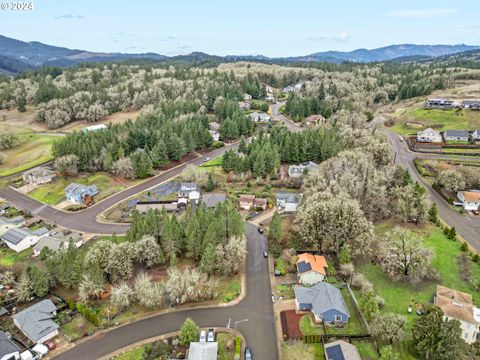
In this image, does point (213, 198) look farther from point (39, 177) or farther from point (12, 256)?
point (39, 177)

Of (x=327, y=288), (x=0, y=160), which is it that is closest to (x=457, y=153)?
(x=327, y=288)

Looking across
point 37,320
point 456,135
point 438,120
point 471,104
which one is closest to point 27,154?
point 37,320

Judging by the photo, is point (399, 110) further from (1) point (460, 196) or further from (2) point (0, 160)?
(2) point (0, 160)

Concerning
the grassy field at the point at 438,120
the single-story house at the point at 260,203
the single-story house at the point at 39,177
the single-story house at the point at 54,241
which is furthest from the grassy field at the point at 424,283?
the single-story house at the point at 39,177

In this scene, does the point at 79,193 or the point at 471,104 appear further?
the point at 471,104

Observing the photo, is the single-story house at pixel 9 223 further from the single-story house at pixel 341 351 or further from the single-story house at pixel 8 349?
the single-story house at pixel 341 351

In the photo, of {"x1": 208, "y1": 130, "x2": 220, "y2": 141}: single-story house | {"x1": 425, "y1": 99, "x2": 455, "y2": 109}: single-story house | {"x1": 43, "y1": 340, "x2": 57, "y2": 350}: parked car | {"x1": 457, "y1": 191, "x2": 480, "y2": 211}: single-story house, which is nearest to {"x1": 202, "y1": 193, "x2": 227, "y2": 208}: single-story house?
{"x1": 43, "y1": 340, "x2": 57, "y2": 350}: parked car
